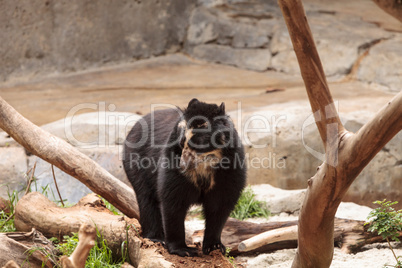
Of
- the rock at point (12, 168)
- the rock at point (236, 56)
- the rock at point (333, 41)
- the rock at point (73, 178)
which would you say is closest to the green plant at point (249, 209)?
the rock at point (73, 178)

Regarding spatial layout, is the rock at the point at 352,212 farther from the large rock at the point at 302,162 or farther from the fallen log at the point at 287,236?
the large rock at the point at 302,162

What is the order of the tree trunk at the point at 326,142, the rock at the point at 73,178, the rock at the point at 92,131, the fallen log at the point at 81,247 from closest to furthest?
the fallen log at the point at 81,247 < the tree trunk at the point at 326,142 < the rock at the point at 73,178 < the rock at the point at 92,131

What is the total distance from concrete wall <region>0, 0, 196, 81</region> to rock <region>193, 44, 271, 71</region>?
0.60 m

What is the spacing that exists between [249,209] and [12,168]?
263 centimetres

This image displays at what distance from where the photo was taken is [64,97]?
8508 millimetres

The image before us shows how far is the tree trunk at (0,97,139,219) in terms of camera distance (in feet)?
13.3

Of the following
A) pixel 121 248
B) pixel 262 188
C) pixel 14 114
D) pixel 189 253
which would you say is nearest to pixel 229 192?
pixel 189 253

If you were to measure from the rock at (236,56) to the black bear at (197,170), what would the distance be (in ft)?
20.6

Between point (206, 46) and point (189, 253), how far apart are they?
7.38m

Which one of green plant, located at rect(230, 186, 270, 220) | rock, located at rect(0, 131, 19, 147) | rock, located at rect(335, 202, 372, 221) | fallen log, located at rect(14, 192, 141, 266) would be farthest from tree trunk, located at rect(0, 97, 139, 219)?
rock, located at rect(0, 131, 19, 147)

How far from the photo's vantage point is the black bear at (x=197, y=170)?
347cm

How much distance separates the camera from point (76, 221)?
3.86 meters

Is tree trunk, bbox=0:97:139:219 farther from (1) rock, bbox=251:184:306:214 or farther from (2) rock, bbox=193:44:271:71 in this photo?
(2) rock, bbox=193:44:271:71

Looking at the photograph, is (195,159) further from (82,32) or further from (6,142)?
(82,32)
